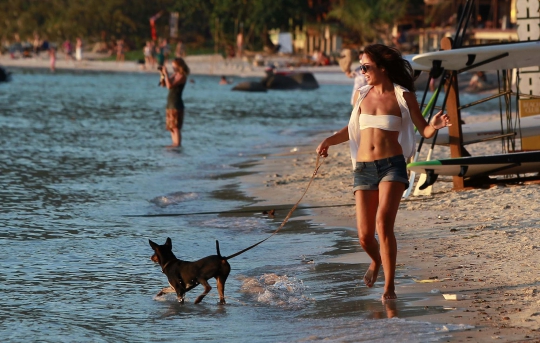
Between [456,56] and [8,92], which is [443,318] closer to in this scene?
[456,56]

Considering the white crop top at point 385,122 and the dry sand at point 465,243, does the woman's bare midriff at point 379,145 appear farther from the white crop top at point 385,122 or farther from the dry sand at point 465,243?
the dry sand at point 465,243

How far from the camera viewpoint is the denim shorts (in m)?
6.41

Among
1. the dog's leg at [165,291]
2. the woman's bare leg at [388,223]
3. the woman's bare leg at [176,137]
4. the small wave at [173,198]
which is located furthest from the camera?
the woman's bare leg at [176,137]

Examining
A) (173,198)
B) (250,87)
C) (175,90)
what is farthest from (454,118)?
(250,87)

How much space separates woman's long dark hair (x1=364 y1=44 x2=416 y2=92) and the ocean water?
57.9 inches

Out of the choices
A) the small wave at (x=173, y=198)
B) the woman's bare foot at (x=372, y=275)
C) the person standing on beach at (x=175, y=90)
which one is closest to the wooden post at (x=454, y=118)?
the small wave at (x=173, y=198)

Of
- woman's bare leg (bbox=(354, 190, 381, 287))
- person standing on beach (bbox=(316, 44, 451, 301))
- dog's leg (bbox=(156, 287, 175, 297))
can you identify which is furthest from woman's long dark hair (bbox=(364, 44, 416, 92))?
dog's leg (bbox=(156, 287, 175, 297))

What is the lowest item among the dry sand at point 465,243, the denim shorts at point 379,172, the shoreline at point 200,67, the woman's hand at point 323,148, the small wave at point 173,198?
the small wave at point 173,198

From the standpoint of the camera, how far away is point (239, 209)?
1150cm

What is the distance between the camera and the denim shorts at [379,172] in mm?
6410

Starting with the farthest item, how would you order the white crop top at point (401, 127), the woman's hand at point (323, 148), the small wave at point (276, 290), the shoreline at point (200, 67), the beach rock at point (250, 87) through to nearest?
the shoreline at point (200, 67) < the beach rock at point (250, 87) < the small wave at point (276, 290) < the woman's hand at point (323, 148) < the white crop top at point (401, 127)

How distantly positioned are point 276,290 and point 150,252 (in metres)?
2.11

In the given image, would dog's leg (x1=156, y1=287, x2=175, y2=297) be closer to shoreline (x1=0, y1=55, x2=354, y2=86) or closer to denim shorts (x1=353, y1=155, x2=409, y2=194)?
denim shorts (x1=353, y1=155, x2=409, y2=194)

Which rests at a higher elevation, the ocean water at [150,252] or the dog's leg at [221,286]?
the dog's leg at [221,286]
